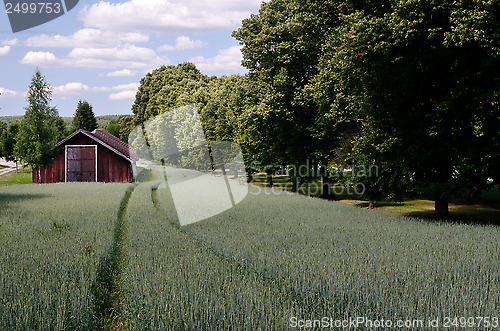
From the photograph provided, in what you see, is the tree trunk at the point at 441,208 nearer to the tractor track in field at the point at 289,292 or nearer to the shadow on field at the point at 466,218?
the shadow on field at the point at 466,218

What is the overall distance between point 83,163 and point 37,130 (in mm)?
6193

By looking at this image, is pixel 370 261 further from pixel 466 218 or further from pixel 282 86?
pixel 282 86

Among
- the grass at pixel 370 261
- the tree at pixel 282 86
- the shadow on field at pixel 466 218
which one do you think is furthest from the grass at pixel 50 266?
the tree at pixel 282 86

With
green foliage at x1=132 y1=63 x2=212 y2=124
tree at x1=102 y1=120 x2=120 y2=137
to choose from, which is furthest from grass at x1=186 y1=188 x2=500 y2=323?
tree at x1=102 y1=120 x2=120 y2=137

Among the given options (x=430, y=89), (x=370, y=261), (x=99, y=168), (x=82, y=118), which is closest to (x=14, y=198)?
(x=99, y=168)

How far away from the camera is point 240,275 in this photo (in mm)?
7551

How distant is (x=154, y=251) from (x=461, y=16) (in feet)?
43.3

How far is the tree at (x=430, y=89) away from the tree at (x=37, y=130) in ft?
122

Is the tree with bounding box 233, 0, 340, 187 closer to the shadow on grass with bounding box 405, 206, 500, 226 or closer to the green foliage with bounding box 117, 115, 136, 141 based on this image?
the shadow on grass with bounding box 405, 206, 500, 226

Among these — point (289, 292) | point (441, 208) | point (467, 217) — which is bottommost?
point (467, 217)

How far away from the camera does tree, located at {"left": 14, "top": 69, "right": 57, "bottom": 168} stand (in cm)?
4244

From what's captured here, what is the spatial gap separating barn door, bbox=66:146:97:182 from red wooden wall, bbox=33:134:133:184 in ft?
1.63

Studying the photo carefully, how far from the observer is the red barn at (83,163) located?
150 ft

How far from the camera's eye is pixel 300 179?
32094 millimetres
